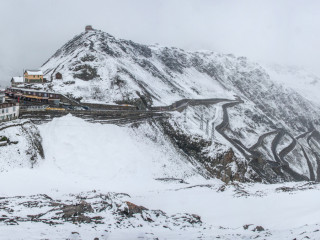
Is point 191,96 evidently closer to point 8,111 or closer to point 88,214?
point 8,111

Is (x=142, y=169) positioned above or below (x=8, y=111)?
below

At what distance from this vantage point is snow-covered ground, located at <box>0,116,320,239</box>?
26531 mm

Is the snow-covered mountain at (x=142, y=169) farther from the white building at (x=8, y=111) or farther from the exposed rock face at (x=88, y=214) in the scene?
the white building at (x=8, y=111)

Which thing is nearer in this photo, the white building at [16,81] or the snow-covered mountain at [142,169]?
the snow-covered mountain at [142,169]

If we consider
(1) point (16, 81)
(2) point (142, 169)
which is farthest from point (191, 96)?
(2) point (142, 169)

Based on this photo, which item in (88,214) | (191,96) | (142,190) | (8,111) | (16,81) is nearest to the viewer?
(88,214)

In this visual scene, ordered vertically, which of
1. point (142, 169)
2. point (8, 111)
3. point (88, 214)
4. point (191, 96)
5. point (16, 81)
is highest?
point (16, 81)

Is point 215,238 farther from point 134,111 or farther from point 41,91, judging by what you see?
point 41,91

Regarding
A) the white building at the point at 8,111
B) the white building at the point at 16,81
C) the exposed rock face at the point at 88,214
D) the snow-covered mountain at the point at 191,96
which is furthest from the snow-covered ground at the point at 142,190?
the white building at the point at 16,81

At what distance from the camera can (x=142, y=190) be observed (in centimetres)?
4825

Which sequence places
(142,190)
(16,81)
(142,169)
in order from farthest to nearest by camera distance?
(16,81)
(142,169)
(142,190)

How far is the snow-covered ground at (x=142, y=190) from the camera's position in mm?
26531

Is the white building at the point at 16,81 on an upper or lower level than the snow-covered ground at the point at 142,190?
upper

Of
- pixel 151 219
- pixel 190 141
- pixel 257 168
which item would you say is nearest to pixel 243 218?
pixel 151 219
